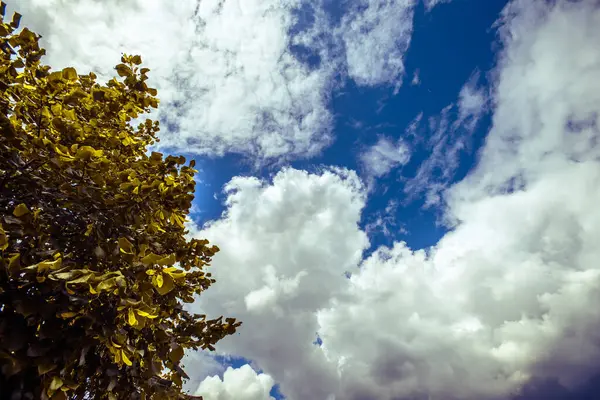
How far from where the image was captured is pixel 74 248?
372 cm

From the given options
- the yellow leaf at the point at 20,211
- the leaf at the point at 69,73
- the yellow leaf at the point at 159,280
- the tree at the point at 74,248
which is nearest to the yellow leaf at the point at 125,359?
the tree at the point at 74,248

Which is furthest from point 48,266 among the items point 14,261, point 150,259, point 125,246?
point 150,259

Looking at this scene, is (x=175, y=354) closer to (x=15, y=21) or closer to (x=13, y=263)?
(x=13, y=263)

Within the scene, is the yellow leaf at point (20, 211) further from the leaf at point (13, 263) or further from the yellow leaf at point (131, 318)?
the yellow leaf at point (131, 318)

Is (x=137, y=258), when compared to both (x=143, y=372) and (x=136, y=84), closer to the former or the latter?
(x=143, y=372)

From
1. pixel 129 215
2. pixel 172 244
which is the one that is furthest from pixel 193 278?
pixel 129 215

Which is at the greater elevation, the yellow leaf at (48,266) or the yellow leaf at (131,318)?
the yellow leaf at (48,266)

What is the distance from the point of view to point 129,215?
3.36m

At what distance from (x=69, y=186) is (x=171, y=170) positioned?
1.05 meters

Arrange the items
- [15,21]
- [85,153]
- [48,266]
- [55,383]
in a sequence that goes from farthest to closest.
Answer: [15,21] → [85,153] → [55,383] → [48,266]

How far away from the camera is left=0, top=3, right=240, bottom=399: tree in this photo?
8.91ft

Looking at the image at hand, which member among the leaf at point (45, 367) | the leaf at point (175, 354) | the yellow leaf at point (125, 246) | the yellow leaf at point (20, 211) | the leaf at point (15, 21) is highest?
the leaf at point (15, 21)

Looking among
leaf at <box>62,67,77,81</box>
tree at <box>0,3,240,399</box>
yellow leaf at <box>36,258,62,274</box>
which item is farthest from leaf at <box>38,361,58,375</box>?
leaf at <box>62,67,77,81</box>

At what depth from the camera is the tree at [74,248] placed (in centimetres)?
271
